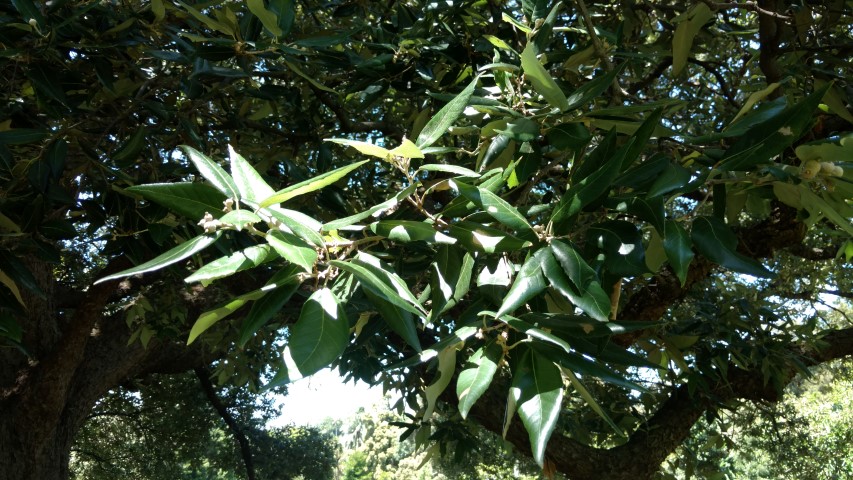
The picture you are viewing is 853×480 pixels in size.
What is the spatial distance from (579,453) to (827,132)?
2662mm

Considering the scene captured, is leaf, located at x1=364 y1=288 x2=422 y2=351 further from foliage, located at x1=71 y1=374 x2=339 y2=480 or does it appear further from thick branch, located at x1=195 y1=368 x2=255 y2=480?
foliage, located at x1=71 y1=374 x2=339 y2=480

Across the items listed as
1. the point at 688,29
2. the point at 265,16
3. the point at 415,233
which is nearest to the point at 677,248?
the point at 415,233

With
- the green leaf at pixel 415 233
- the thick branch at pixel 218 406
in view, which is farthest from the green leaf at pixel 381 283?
the thick branch at pixel 218 406

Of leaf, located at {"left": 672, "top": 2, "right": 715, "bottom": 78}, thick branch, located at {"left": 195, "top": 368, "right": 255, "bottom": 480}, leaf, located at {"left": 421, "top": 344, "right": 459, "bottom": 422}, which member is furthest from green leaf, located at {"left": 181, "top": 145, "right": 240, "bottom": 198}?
thick branch, located at {"left": 195, "top": 368, "right": 255, "bottom": 480}

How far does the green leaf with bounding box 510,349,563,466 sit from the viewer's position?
1030 millimetres

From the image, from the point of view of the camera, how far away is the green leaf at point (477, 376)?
3.62 feet

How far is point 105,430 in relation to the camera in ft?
29.6

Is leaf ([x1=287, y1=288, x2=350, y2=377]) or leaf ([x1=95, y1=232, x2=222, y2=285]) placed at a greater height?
leaf ([x1=95, y1=232, x2=222, y2=285])

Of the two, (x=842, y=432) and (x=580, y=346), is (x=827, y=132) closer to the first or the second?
(x=580, y=346)

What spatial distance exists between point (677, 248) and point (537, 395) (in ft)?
1.07

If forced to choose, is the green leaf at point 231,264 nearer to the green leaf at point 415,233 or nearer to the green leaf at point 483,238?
the green leaf at point 415,233

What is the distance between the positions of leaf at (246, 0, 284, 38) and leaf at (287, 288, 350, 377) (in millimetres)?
904

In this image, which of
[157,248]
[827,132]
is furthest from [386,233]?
[827,132]

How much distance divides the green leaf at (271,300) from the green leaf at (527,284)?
0.31 metres
